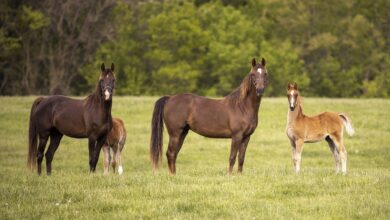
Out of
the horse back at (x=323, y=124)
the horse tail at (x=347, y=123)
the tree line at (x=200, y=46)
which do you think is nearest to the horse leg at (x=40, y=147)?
the horse back at (x=323, y=124)

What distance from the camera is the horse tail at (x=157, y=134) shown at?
15328mm

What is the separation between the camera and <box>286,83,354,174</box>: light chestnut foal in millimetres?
15564

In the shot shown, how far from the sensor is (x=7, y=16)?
52.9 m

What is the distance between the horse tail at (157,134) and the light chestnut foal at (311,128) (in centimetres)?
284

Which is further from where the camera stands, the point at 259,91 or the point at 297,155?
the point at 297,155

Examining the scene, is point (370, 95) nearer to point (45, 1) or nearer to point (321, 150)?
point (45, 1)

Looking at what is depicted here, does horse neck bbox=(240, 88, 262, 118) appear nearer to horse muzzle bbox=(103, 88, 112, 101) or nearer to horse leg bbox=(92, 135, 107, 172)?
horse muzzle bbox=(103, 88, 112, 101)

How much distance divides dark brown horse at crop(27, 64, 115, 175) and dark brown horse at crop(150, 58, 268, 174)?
3.90 ft

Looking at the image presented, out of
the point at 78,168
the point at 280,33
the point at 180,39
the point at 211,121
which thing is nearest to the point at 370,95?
the point at 280,33

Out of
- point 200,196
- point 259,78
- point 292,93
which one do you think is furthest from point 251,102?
point 200,196

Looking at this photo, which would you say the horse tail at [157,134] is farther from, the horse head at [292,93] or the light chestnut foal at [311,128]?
the light chestnut foal at [311,128]

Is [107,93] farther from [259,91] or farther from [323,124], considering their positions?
[323,124]

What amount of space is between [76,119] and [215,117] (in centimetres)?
314

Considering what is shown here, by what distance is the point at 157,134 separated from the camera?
15.4 meters
